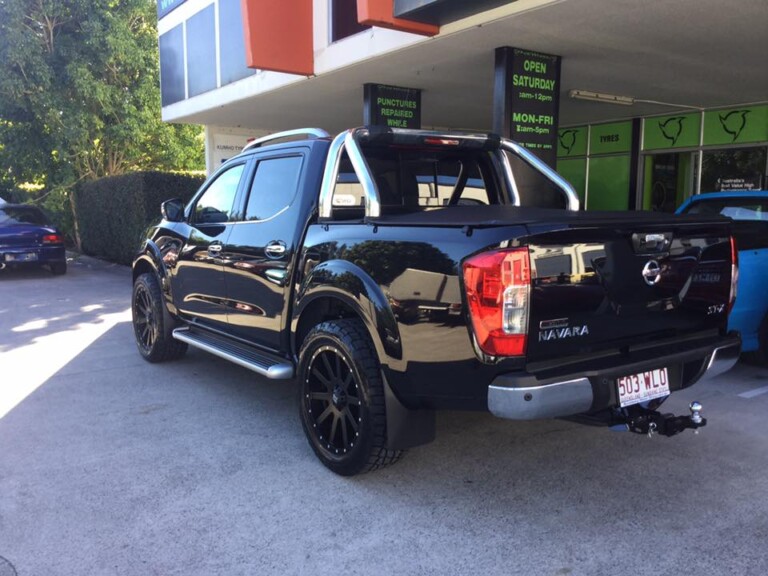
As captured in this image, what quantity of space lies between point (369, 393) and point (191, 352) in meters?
4.06

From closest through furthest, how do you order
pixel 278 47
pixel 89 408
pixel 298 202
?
pixel 298 202 < pixel 89 408 < pixel 278 47

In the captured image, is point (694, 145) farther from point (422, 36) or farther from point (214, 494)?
point (214, 494)

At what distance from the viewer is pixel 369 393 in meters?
3.42

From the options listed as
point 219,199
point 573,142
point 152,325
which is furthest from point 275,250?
point 573,142

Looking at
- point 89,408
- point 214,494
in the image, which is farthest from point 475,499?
point 89,408

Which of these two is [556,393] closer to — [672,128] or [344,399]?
[344,399]

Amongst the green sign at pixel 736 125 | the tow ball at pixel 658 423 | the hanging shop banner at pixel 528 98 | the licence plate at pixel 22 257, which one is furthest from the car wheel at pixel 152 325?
the green sign at pixel 736 125

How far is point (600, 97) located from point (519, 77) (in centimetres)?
380

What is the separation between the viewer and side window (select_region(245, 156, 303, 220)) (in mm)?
4465

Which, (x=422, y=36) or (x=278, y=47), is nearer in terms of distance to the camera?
(x=422, y=36)

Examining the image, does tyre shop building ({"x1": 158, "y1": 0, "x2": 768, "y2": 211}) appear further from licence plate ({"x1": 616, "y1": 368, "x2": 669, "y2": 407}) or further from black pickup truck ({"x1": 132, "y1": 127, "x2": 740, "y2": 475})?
licence plate ({"x1": 616, "y1": 368, "x2": 669, "y2": 407})

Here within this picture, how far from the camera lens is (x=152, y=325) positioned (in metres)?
6.33

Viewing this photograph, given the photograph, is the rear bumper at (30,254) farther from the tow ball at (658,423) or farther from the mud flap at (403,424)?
the tow ball at (658,423)

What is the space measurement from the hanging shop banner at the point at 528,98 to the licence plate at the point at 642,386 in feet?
17.5
